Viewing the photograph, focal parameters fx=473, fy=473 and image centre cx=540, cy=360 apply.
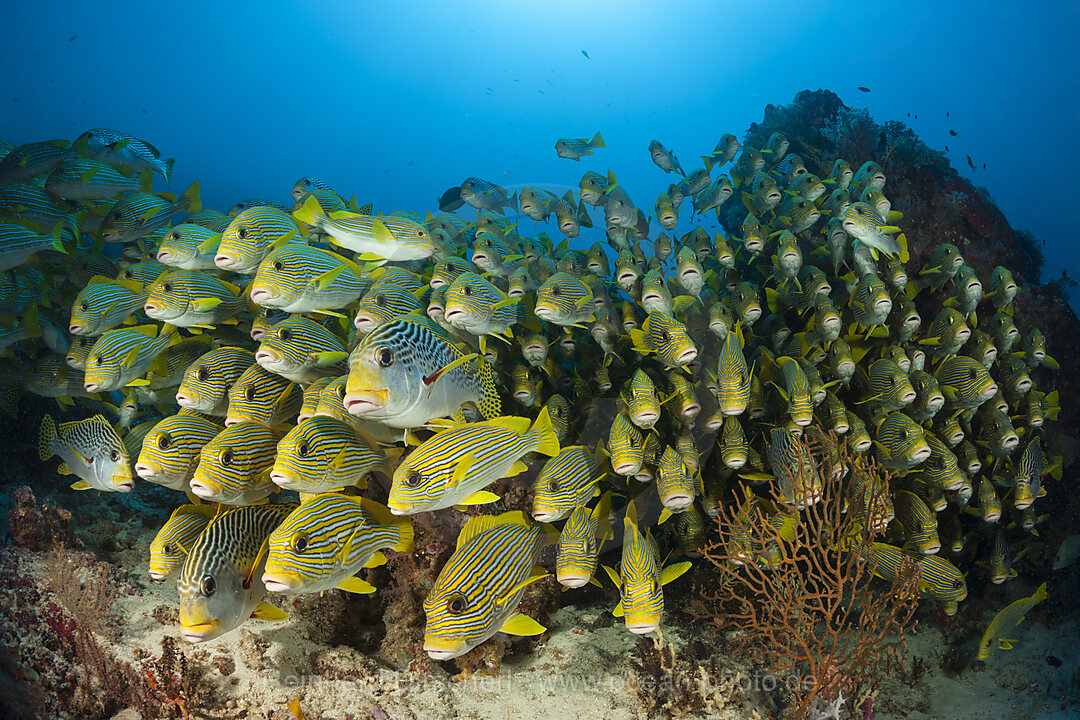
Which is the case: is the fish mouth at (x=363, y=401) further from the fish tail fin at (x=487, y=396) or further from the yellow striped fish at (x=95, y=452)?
the yellow striped fish at (x=95, y=452)

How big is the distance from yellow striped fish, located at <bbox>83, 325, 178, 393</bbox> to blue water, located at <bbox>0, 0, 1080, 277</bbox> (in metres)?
64.1

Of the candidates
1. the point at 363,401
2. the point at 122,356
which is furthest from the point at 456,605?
the point at 122,356

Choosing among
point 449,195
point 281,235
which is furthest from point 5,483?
point 449,195

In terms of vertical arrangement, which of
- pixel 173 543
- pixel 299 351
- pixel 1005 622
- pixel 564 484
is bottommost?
pixel 173 543

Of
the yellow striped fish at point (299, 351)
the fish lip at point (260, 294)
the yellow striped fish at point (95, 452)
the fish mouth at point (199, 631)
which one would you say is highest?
the fish lip at point (260, 294)

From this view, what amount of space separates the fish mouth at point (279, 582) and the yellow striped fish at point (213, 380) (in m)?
1.59

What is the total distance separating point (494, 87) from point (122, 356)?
128630 mm

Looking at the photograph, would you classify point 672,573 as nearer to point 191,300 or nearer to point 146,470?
point 146,470

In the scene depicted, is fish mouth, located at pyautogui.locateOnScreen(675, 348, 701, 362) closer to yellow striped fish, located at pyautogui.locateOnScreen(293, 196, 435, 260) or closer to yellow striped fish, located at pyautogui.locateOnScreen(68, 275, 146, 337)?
yellow striped fish, located at pyautogui.locateOnScreen(293, 196, 435, 260)

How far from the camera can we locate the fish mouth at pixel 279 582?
1966 mm

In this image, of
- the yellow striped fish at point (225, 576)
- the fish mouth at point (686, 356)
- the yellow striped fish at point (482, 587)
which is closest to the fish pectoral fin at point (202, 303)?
the yellow striped fish at point (225, 576)

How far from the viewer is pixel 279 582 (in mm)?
1967

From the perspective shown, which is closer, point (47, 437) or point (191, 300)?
point (191, 300)

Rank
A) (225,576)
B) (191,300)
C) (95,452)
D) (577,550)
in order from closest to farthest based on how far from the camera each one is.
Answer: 1. (225,576)
2. (577,550)
3. (191,300)
4. (95,452)
